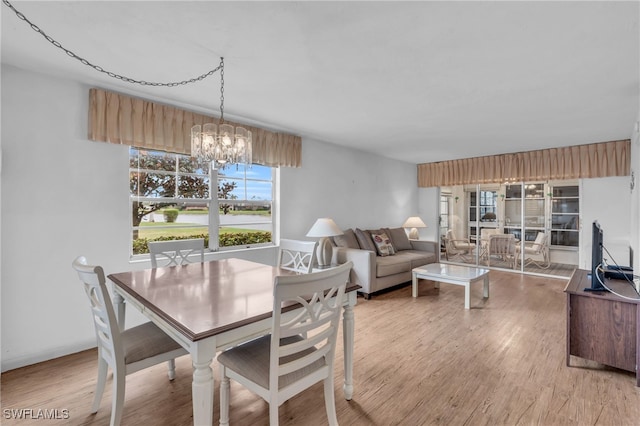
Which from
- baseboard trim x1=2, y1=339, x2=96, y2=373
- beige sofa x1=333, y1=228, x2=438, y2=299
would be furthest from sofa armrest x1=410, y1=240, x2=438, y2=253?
baseboard trim x1=2, y1=339, x2=96, y2=373

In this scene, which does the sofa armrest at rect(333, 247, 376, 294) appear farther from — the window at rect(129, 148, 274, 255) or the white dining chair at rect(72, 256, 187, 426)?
the white dining chair at rect(72, 256, 187, 426)

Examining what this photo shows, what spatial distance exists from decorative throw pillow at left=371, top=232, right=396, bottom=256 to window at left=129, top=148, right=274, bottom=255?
178 centimetres

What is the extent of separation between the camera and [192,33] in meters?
1.82

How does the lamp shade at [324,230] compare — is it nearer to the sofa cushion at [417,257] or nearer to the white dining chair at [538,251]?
the sofa cushion at [417,257]

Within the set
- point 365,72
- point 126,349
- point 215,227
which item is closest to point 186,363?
point 126,349

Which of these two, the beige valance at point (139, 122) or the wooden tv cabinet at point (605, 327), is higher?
the beige valance at point (139, 122)

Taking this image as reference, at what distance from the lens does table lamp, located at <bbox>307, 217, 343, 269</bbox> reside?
13.4ft

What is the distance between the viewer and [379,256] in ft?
15.8

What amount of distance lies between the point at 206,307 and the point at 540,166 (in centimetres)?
588

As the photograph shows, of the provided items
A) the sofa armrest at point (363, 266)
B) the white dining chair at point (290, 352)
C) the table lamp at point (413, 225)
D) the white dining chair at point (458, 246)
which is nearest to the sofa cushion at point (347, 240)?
the sofa armrest at point (363, 266)

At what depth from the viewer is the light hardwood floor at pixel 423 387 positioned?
1813mm

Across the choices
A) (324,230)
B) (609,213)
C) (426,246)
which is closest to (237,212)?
(324,230)

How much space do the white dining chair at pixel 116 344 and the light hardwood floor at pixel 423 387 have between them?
347mm

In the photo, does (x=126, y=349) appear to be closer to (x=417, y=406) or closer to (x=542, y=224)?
(x=417, y=406)
